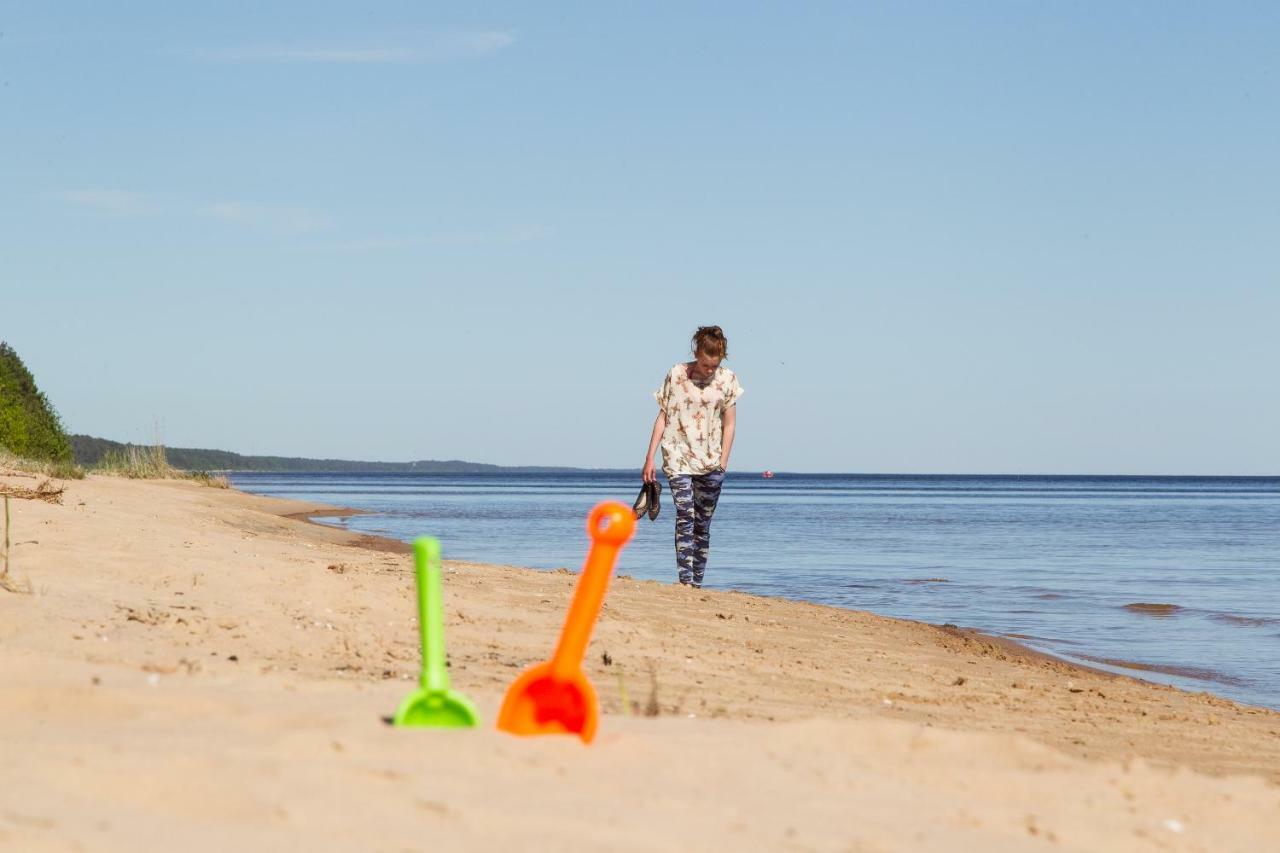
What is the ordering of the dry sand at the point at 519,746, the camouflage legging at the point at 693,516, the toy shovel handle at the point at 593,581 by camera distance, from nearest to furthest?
the dry sand at the point at 519,746 → the toy shovel handle at the point at 593,581 → the camouflage legging at the point at 693,516

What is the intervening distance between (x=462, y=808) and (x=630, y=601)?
5558mm

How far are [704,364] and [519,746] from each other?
671 centimetres

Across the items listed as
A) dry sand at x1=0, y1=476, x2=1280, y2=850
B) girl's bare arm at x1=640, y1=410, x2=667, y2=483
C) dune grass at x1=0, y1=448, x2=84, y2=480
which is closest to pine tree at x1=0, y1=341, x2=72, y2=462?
dune grass at x1=0, y1=448, x2=84, y2=480

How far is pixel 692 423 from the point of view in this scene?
9.91m

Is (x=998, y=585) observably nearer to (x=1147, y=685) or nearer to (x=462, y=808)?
(x=1147, y=685)

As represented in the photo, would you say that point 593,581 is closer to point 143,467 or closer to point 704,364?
point 704,364

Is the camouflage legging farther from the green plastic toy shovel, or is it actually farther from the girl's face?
the green plastic toy shovel

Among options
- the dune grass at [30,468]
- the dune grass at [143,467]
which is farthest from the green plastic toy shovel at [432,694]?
the dune grass at [143,467]

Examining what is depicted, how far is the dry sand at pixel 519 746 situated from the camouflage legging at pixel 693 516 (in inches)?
108

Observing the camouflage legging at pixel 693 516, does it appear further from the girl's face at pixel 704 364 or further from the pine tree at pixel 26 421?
the pine tree at pixel 26 421

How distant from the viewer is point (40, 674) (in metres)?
4.07

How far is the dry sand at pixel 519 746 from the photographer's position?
273cm

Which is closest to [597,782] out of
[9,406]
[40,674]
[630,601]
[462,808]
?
[462,808]

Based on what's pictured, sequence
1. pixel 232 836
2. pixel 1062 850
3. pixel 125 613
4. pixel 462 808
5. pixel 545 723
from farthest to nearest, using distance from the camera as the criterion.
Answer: pixel 125 613, pixel 545 723, pixel 1062 850, pixel 462 808, pixel 232 836
